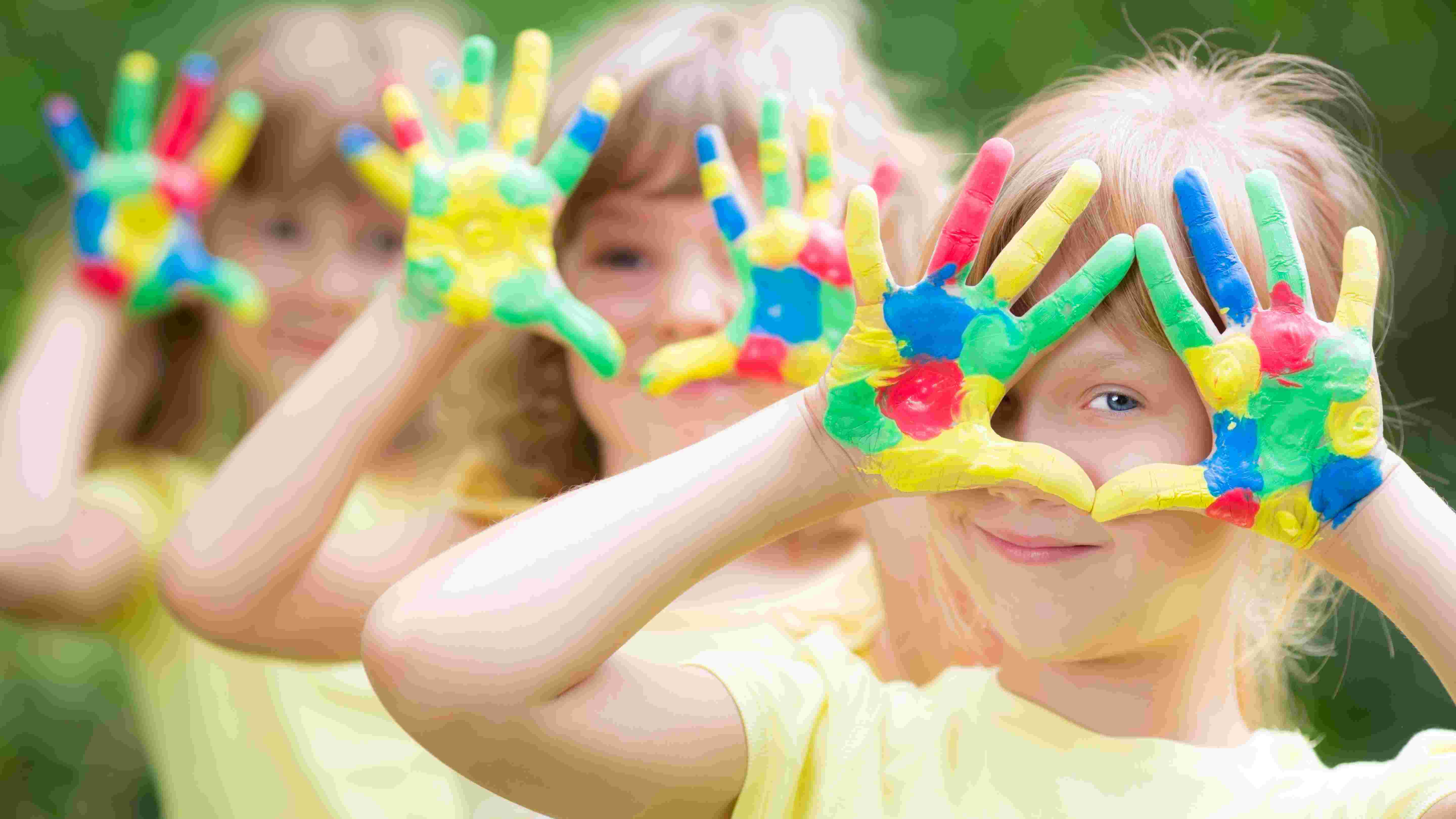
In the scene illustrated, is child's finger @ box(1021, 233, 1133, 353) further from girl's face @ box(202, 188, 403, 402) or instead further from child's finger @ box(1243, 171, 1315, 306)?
girl's face @ box(202, 188, 403, 402)

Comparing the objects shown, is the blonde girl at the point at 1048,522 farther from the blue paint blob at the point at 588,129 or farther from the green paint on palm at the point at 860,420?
the blue paint blob at the point at 588,129

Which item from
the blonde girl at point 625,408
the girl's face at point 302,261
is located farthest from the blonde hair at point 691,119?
the girl's face at point 302,261

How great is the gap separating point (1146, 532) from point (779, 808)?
0.34 metres

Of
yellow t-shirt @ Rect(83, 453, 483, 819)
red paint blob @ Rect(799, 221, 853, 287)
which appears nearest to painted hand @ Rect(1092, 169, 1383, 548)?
red paint blob @ Rect(799, 221, 853, 287)

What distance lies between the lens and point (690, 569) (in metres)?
1.03

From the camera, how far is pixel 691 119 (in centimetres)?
167

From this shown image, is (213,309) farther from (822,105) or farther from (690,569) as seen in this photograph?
(690,569)

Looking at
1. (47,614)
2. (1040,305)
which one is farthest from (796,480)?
(47,614)

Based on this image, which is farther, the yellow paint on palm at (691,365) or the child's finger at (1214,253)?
the yellow paint on palm at (691,365)

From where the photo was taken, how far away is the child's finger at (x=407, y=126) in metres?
1.59

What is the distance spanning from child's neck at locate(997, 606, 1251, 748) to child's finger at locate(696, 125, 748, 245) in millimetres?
538

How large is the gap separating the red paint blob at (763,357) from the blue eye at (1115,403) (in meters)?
0.50

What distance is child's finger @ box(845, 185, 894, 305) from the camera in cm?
97

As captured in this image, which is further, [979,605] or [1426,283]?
[1426,283]
